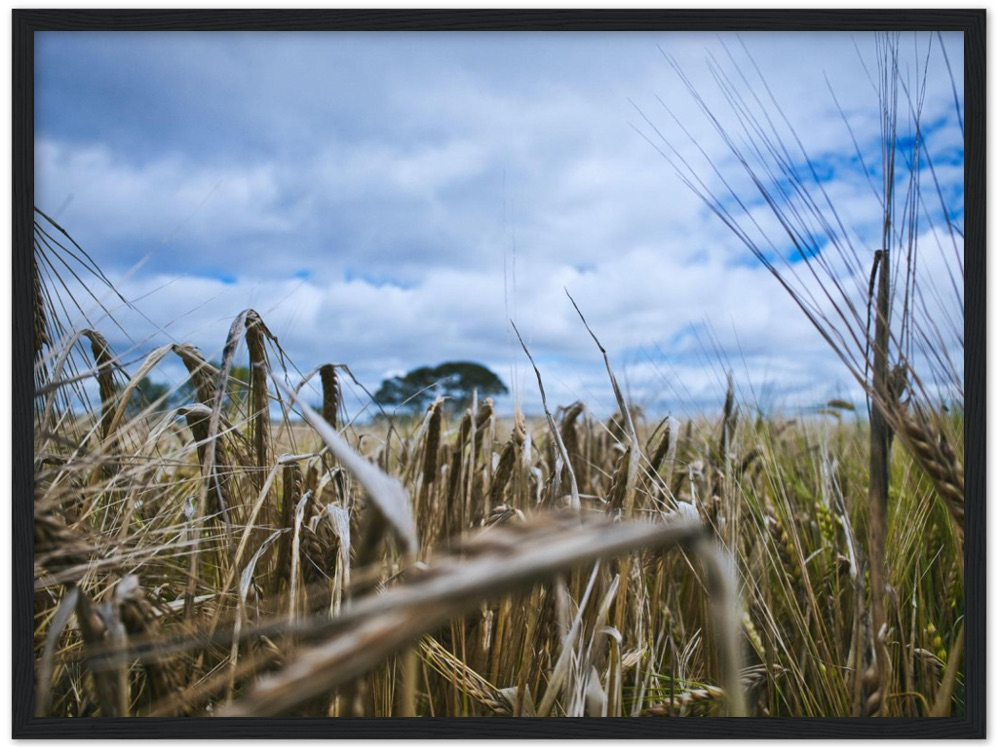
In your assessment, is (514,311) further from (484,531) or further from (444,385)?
(484,531)

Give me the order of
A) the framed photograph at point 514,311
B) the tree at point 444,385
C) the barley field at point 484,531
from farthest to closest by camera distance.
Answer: the tree at point 444,385
the framed photograph at point 514,311
the barley field at point 484,531

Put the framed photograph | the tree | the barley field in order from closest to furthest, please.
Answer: the barley field < the framed photograph < the tree

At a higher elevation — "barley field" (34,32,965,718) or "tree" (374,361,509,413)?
"tree" (374,361,509,413)

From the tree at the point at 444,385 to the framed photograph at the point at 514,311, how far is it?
0.01 m

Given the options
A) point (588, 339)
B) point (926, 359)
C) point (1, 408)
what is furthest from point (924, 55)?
point (1, 408)

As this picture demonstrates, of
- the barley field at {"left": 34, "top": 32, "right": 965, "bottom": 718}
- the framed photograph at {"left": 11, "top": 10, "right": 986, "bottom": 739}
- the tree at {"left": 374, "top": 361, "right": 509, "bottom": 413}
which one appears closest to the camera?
the barley field at {"left": 34, "top": 32, "right": 965, "bottom": 718}

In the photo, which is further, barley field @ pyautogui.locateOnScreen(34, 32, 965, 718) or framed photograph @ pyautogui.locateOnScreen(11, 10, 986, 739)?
framed photograph @ pyautogui.locateOnScreen(11, 10, 986, 739)

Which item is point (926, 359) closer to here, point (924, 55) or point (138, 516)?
point (924, 55)

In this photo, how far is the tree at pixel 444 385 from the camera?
5.63 ft

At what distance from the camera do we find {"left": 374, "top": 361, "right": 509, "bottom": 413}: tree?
172cm

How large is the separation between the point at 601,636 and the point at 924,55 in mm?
1414

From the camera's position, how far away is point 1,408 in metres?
1.56

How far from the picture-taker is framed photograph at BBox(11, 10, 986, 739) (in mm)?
1419

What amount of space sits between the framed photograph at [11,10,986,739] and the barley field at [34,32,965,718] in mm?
12
